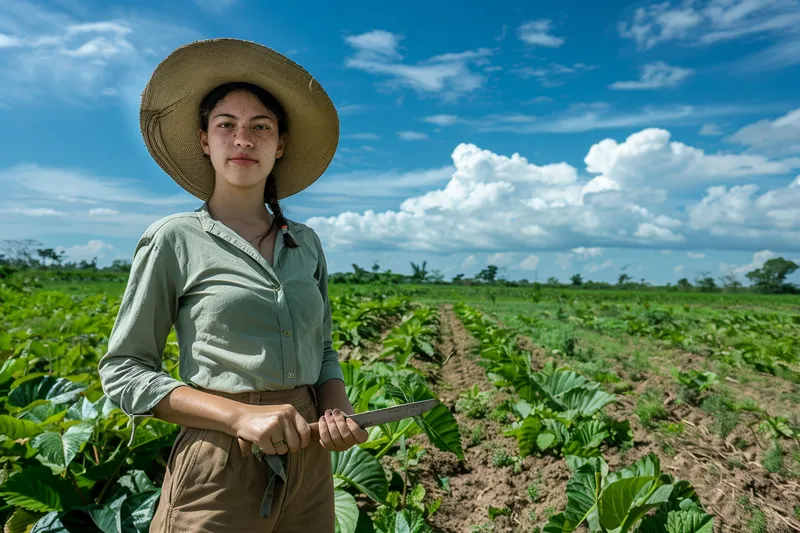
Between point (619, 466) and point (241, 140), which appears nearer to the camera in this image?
point (241, 140)

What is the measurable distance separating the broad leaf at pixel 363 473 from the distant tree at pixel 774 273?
6886cm

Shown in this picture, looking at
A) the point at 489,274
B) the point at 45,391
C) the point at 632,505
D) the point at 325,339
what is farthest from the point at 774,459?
the point at 489,274

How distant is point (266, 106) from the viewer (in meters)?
1.65

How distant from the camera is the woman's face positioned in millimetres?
1542

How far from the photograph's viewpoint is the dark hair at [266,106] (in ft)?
5.38

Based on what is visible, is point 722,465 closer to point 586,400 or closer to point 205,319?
point 586,400

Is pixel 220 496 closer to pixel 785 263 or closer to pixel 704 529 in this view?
pixel 704 529

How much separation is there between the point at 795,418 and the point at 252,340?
515 centimetres

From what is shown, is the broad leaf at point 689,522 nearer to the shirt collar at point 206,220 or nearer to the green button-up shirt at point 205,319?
the green button-up shirt at point 205,319

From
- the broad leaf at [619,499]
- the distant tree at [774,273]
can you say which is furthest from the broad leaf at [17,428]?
the distant tree at [774,273]

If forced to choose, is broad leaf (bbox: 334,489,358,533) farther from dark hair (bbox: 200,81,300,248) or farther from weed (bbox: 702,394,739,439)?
weed (bbox: 702,394,739,439)

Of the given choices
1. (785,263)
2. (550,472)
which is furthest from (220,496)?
A: (785,263)

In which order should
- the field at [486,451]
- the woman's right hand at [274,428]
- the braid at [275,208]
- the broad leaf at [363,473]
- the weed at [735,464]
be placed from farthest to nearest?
the weed at [735,464], the broad leaf at [363,473], the field at [486,451], the braid at [275,208], the woman's right hand at [274,428]

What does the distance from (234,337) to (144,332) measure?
21cm
